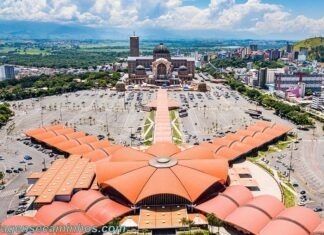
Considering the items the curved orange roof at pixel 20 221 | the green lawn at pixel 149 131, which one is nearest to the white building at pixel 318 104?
the green lawn at pixel 149 131

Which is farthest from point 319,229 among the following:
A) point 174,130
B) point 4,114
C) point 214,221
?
point 4,114

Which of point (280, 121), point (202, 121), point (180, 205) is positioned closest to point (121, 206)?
point (180, 205)

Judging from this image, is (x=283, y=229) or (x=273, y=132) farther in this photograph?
(x=273, y=132)

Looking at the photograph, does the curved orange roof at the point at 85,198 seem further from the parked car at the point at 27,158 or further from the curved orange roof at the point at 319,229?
the curved orange roof at the point at 319,229

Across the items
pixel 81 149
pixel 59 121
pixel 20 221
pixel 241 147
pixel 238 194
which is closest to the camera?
pixel 20 221

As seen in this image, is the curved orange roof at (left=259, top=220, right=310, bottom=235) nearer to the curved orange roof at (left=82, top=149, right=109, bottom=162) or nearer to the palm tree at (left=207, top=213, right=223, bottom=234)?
the palm tree at (left=207, top=213, right=223, bottom=234)

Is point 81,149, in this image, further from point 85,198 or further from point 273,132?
point 273,132

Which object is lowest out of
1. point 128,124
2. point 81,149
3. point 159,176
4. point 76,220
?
point 76,220
